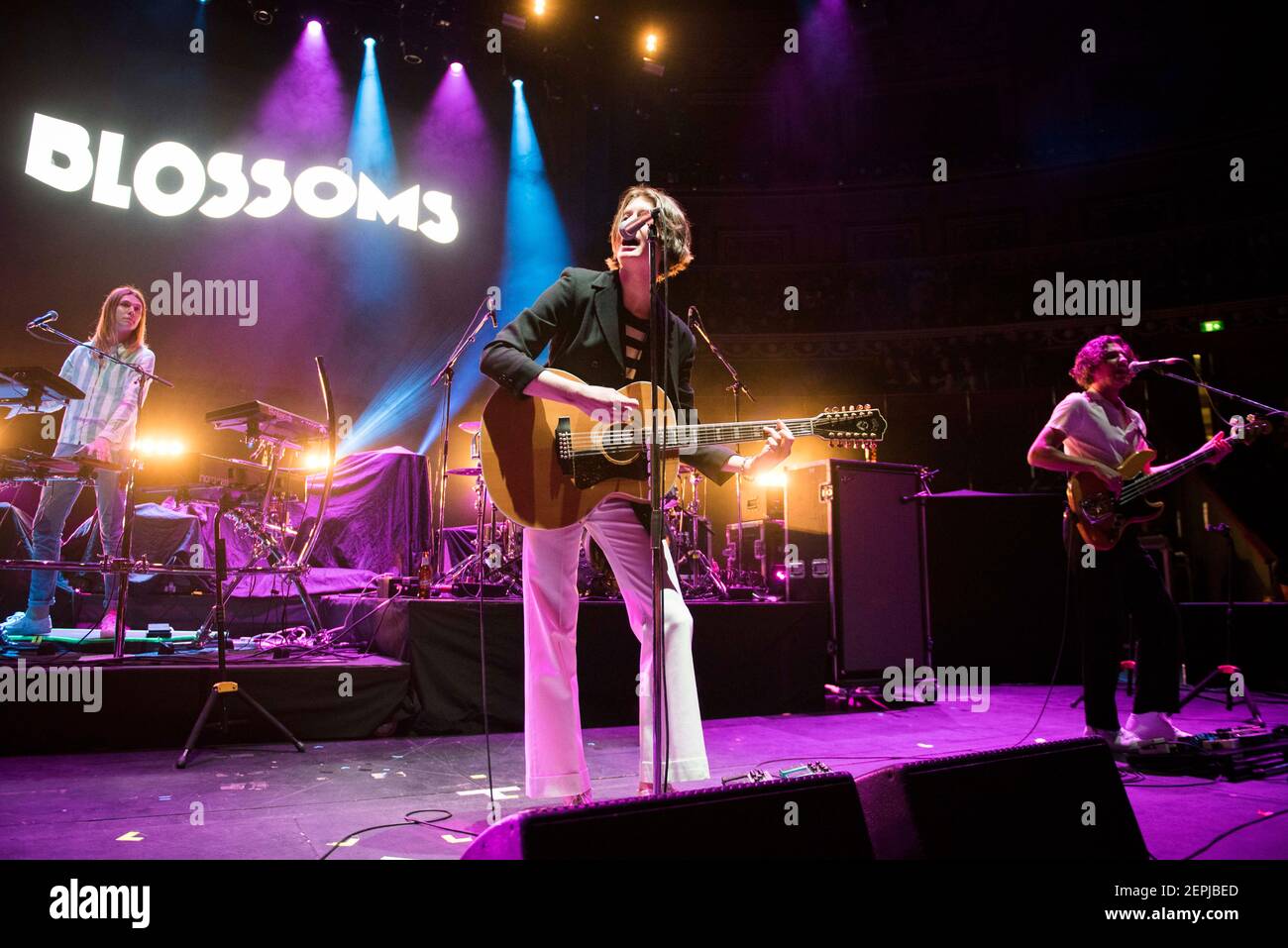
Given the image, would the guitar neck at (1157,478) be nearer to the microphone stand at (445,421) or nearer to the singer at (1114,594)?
the singer at (1114,594)

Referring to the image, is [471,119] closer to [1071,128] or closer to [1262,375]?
[1071,128]

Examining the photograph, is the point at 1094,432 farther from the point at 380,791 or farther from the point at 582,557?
the point at 582,557

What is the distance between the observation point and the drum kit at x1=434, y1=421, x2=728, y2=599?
637 cm

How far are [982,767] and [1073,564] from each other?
306cm

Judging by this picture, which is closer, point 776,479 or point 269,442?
point 269,442

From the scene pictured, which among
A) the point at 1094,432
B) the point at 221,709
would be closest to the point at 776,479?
the point at 1094,432

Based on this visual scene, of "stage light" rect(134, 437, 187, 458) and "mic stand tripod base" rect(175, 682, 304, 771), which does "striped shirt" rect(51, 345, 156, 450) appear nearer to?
"stage light" rect(134, 437, 187, 458)

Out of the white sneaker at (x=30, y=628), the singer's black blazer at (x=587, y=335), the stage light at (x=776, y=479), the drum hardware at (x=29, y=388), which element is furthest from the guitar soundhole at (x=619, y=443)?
the white sneaker at (x=30, y=628)

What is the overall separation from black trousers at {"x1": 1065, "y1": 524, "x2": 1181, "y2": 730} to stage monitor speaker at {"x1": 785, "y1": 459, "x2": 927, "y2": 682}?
215cm

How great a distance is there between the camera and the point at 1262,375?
11234mm

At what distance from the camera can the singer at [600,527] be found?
271 centimetres

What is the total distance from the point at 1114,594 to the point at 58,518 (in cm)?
651

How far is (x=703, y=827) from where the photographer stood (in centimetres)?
143

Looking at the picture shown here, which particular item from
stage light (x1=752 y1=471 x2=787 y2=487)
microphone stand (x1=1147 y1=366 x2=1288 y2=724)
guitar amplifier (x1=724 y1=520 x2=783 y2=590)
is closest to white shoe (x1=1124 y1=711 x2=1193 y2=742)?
microphone stand (x1=1147 y1=366 x2=1288 y2=724)
